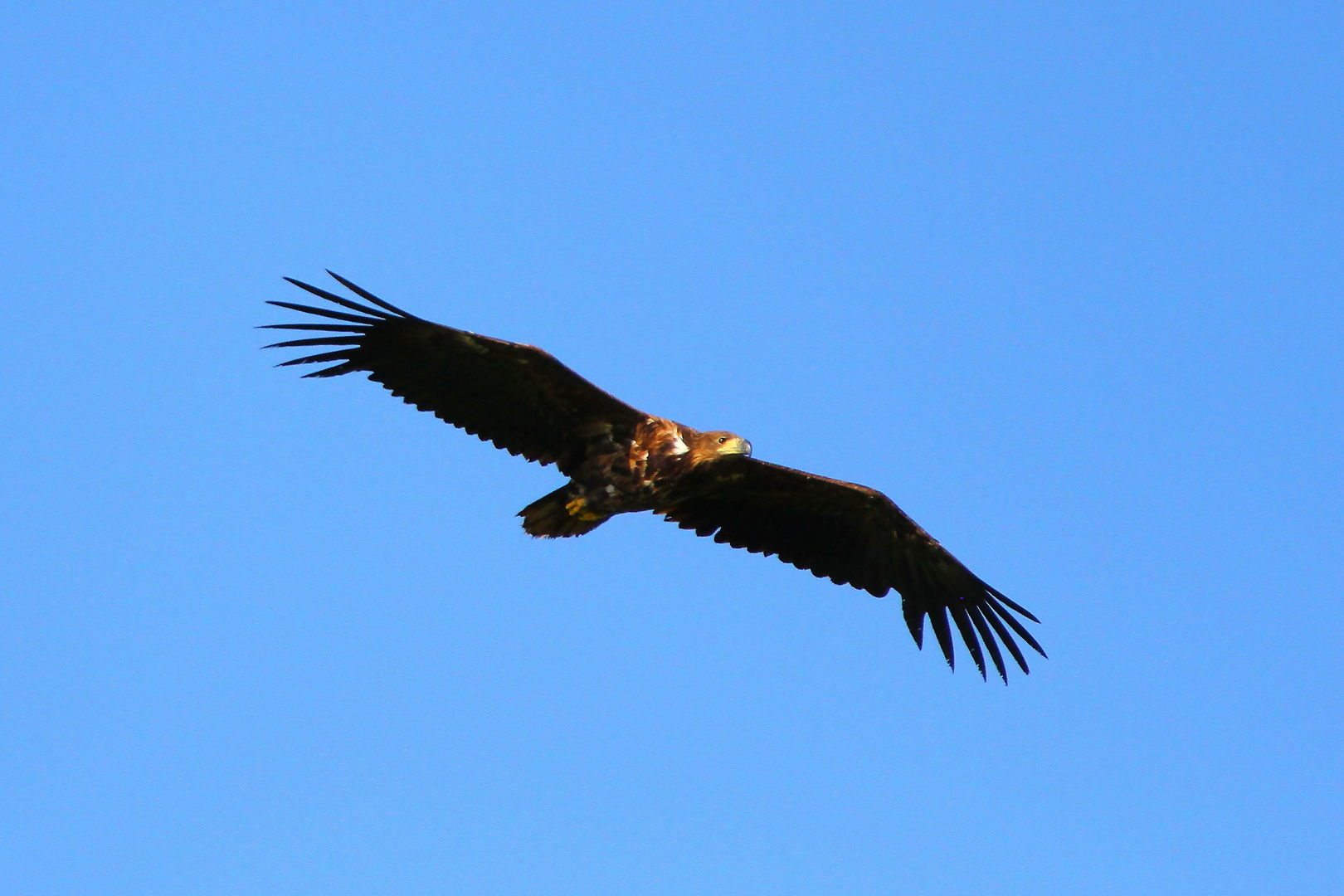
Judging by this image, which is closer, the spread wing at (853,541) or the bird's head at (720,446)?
the bird's head at (720,446)

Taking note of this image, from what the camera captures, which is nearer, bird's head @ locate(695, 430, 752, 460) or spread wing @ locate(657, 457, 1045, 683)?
bird's head @ locate(695, 430, 752, 460)

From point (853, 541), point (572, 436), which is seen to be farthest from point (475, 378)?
point (853, 541)

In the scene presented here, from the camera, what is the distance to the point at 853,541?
13891mm

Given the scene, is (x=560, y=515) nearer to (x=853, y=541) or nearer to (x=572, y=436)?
(x=572, y=436)

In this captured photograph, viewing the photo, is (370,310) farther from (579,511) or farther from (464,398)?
(579,511)

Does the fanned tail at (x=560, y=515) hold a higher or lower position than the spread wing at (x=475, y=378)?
lower

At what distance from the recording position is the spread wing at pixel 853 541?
44.2 ft

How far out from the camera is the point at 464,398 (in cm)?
1274

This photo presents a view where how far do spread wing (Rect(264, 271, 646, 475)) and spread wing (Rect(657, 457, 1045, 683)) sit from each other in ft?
3.84

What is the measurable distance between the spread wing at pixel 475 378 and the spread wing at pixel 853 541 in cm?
117

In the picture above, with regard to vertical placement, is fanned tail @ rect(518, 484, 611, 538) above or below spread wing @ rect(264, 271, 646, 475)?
below

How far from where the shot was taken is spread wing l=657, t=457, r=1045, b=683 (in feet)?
44.2

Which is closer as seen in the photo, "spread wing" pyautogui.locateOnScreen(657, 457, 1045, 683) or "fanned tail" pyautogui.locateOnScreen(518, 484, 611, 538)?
"fanned tail" pyautogui.locateOnScreen(518, 484, 611, 538)

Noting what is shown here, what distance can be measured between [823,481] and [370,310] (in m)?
4.28
